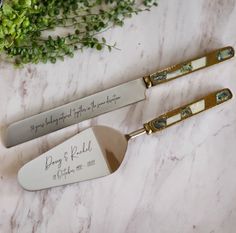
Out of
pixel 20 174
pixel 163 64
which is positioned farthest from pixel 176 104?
pixel 20 174

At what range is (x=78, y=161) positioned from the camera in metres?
0.75

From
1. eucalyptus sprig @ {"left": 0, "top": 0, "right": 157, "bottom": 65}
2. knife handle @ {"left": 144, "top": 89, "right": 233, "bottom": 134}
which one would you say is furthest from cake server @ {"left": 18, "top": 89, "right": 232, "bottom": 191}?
eucalyptus sprig @ {"left": 0, "top": 0, "right": 157, "bottom": 65}

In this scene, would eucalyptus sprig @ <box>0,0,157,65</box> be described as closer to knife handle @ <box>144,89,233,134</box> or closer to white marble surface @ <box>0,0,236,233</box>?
white marble surface @ <box>0,0,236,233</box>

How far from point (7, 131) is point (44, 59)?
5.4 inches

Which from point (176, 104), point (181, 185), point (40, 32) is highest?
point (40, 32)

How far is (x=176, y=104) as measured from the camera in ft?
2.69

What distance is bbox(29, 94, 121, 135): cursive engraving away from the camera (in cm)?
77

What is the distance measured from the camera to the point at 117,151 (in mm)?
767

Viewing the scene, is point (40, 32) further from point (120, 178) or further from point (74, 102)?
point (120, 178)

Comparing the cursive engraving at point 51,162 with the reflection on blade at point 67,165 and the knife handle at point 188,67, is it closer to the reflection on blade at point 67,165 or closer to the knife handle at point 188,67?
the reflection on blade at point 67,165

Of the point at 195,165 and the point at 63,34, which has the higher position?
the point at 63,34

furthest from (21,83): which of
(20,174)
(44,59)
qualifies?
(20,174)

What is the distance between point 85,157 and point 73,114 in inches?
3.1

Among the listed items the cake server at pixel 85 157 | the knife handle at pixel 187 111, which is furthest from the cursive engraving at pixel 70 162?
the knife handle at pixel 187 111
